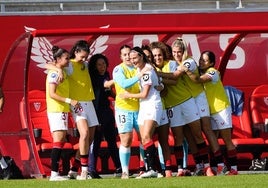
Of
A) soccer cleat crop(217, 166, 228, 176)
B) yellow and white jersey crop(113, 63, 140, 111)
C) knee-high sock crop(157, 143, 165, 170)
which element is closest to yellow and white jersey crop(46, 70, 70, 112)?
yellow and white jersey crop(113, 63, 140, 111)

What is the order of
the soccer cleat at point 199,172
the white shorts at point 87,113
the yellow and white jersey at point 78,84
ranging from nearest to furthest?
the white shorts at point 87,113
the yellow and white jersey at point 78,84
the soccer cleat at point 199,172

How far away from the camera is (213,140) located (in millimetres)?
15945

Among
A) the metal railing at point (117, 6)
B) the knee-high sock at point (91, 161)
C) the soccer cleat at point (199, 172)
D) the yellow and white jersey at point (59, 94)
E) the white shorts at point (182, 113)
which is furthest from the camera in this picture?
the metal railing at point (117, 6)

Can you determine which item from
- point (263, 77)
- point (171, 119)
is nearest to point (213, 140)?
point (171, 119)

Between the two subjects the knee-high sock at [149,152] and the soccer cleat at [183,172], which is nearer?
the knee-high sock at [149,152]

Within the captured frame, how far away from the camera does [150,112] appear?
593 inches

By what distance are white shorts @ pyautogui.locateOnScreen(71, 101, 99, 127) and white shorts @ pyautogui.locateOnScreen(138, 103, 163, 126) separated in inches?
26.7

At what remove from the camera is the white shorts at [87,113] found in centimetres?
1532

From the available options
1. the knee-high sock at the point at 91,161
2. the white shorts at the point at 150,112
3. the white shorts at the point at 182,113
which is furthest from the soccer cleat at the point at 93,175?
the white shorts at the point at 182,113

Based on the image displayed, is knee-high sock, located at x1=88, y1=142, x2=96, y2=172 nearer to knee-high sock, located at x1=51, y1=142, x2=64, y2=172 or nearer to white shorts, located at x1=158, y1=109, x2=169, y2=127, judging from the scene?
knee-high sock, located at x1=51, y1=142, x2=64, y2=172

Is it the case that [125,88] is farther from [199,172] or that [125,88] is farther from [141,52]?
[199,172]

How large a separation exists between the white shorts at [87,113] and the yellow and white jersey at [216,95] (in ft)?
5.65

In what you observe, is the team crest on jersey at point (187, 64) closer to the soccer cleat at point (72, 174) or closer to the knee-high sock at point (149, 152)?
the knee-high sock at point (149, 152)

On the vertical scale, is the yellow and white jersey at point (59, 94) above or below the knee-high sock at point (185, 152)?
above
